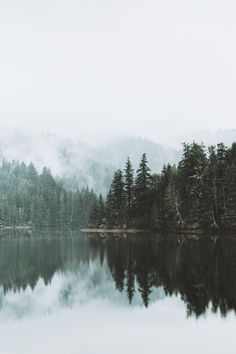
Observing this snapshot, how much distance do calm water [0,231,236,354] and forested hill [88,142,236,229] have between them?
1882 inches

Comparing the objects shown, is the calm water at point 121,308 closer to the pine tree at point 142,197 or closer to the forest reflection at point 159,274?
the forest reflection at point 159,274

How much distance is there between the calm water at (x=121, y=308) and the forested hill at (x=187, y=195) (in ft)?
157

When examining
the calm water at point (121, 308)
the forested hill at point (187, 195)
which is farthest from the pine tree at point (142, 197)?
the calm water at point (121, 308)

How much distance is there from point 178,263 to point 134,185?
73.9 metres

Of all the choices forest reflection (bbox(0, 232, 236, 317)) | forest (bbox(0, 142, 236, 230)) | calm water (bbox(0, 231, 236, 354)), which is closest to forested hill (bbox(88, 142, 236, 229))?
forest (bbox(0, 142, 236, 230))

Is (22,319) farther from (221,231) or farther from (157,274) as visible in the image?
(221,231)

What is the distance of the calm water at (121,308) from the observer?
14164 mm

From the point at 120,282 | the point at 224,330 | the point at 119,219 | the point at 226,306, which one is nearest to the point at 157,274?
the point at 120,282

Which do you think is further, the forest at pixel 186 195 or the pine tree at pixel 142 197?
the pine tree at pixel 142 197

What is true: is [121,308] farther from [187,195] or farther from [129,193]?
[129,193]

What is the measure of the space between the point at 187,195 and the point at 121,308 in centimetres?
6980

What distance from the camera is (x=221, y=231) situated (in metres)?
77.8

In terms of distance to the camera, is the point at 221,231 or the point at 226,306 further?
the point at 221,231

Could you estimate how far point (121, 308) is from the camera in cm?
1925
